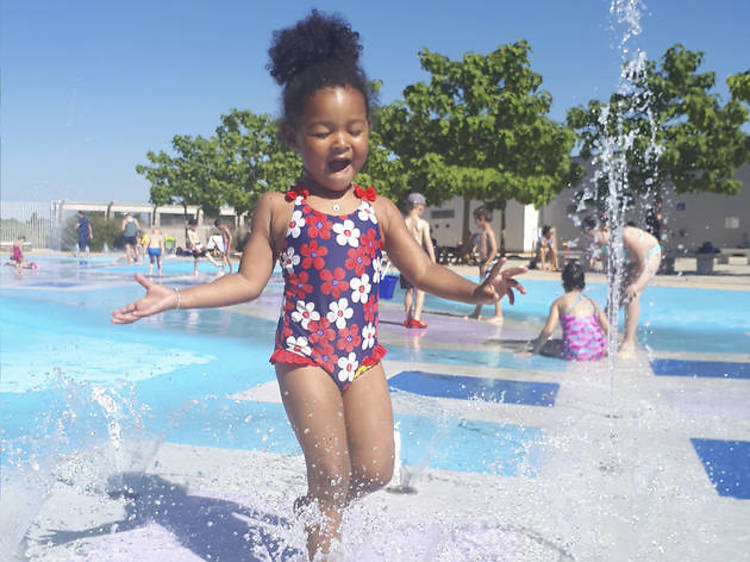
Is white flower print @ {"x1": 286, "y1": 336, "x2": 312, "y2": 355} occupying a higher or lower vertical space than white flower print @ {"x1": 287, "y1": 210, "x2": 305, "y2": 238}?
lower

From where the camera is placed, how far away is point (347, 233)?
8.41 ft

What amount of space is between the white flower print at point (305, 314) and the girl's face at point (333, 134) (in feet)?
1.34

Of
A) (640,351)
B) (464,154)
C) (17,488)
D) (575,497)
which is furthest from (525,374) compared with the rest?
(464,154)

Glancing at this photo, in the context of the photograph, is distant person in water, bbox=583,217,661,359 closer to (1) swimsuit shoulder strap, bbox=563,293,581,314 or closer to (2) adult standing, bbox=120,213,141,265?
(1) swimsuit shoulder strap, bbox=563,293,581,314

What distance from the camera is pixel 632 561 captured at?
271 centimetres

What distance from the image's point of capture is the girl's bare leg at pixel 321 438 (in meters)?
2.42

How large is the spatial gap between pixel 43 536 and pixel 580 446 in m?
2.72

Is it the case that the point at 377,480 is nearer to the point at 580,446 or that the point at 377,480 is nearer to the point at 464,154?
the point at 580,446

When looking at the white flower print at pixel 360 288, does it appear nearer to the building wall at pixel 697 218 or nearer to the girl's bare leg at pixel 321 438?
the girl's bare leg at pixel 321 438

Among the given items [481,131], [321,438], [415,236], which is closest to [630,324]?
[415,236]

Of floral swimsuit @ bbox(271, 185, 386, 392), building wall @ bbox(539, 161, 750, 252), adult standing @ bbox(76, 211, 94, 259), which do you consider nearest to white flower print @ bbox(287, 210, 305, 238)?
floral swimsuit @ bbox(271, 185, 386, 392)

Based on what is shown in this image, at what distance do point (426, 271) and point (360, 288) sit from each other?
32 centimetres

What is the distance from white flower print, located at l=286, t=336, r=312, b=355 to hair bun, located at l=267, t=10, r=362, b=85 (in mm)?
884

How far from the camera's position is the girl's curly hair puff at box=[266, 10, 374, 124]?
2529mm
